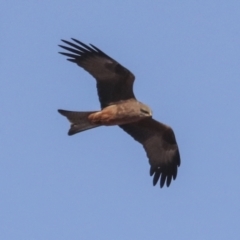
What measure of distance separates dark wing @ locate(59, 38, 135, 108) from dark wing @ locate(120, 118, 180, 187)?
3.30 ft

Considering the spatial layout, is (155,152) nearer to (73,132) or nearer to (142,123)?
(142,123)

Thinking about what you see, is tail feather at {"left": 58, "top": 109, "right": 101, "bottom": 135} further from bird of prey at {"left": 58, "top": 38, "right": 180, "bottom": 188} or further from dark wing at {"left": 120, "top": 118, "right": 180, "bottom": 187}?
dark wing at {"left": 120, "top": 118, "right": 180, "bottom": 187}

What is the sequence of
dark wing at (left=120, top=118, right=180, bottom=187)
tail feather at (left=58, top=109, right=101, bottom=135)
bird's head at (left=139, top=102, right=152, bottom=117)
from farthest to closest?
dark wing at (left=120, top=118, right=180, bottom=187) → tail feather at (left=58, top=109, right=101, bottom=135) → bird's head at (left=139, top=102, right=152, bottom=117)

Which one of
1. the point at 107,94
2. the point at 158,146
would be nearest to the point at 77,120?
the point at 107,94

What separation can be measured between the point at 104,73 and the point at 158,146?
6.80ft

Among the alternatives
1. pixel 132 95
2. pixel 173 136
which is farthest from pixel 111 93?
pixel 173 136

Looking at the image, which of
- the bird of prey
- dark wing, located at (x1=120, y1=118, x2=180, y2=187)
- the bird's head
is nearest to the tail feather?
the bird of prey

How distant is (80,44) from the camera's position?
58.2ft

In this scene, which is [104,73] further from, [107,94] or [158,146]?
[158,146]

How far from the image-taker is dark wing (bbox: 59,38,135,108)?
17609 mm

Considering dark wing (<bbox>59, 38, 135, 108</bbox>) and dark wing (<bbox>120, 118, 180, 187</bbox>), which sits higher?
dark wing (<bbox>59, 38, 135, 108</bbox>)

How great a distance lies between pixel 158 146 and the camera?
18906mm

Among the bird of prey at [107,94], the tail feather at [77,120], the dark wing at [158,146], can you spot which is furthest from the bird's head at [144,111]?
the dark wing at [158,146]

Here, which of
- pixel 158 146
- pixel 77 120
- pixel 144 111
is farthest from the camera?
pixel 158 146
